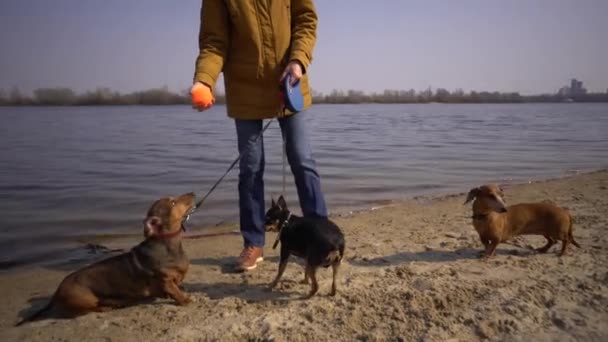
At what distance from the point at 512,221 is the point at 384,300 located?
2.27 m

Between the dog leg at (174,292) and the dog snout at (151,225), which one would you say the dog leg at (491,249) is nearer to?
the dog leg at (174,292)

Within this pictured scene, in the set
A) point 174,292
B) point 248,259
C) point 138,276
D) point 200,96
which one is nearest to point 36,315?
point 138,276

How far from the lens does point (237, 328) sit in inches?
126

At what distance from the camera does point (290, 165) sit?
438 centimetres

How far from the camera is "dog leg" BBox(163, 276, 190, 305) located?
3.79 metres

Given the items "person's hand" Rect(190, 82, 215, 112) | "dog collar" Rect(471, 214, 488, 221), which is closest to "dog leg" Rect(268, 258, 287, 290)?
"person's hand" Rect(190, 82, 215, 112)

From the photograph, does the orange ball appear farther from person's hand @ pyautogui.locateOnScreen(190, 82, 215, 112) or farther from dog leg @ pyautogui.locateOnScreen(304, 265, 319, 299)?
dog leg @ pyautogui.locateOnScreen(304, 265, 319, 299)

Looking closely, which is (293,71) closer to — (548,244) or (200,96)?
(200,96)

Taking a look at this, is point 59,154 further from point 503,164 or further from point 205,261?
point 503,164

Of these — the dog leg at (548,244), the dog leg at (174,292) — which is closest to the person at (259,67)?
the dog leg at (174,292)

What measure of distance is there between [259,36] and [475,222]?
2944mm

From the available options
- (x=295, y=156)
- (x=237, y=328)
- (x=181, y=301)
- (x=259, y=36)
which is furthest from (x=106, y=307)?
(x=259, y=36)

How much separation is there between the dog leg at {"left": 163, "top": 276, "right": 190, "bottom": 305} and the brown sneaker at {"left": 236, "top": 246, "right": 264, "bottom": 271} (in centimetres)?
79

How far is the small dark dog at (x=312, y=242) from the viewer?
3.65m
